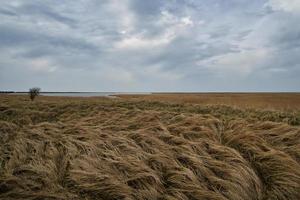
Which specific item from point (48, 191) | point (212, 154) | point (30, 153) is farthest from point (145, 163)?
point (30, 153)

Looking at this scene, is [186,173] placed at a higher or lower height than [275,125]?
lower

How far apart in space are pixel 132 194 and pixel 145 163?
3.69ft

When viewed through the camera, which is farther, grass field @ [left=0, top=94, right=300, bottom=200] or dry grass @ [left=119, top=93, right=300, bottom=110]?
dry grass @ [left=119, top=93, right=300, bottom=110]

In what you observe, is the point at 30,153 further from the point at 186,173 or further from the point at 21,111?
the point at 21,111

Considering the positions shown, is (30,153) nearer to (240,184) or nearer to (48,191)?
(48,191)

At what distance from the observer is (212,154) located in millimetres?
6848

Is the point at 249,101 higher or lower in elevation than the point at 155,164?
higher

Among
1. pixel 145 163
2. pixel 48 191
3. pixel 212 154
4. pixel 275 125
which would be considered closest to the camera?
pixel 48 191

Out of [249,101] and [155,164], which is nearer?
[155,164]

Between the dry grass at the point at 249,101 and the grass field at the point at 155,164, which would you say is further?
the dry grass at the point at 249,101

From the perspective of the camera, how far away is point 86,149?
724 cm

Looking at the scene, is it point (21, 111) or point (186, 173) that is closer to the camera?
point (186, 173)

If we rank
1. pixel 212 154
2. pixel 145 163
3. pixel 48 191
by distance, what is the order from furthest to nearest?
pixel 212 154
pixel 145 163
pixel 48 191

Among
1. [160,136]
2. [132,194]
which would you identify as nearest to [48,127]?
[160,136]
